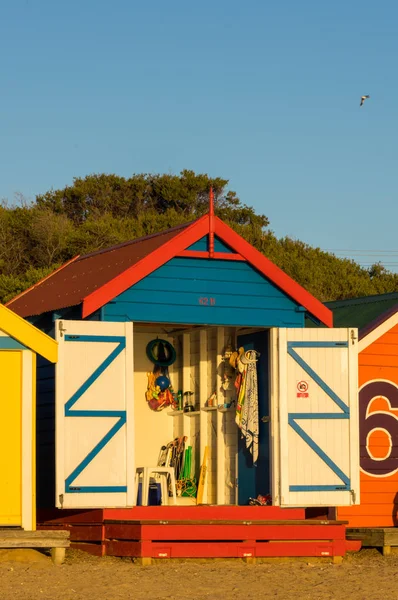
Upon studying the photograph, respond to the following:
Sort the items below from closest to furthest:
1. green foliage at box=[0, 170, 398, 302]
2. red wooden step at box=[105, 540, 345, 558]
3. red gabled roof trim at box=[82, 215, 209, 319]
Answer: red wooden step at box=[105, 540, 345, 558]
red gabled roof trim at box=[82, 215, 209, 319]
green foliage at box=[0, 170, 398, 302]

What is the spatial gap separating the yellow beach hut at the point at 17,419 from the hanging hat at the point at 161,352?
3373 millimetres

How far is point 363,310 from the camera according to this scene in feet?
52.5

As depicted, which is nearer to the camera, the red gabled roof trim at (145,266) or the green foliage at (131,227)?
the red gabled roof trim at (145,266)

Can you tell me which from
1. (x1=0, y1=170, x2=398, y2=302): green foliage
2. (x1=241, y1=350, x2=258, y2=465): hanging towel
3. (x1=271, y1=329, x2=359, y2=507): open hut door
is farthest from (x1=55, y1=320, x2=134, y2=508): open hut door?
(x1=0, y1=170, x2=398, y2=302): green foliage

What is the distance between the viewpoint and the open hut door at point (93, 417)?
12406 mm

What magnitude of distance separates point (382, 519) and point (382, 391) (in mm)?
1626

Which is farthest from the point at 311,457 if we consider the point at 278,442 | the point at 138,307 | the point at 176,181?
A: the point at 176,181

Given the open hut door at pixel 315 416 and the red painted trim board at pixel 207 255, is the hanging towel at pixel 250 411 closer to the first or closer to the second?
the open hut door at pixel 315 416

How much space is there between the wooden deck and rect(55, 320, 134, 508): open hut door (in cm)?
37

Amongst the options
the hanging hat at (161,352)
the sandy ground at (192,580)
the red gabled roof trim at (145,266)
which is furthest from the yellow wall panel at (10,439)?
the hanging hat at (161,352)

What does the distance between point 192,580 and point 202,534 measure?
1.23m

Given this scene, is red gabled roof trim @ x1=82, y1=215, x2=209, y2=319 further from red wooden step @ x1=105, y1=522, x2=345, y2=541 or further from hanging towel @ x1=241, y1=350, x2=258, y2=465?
red wooden step @ x1=105, y1=522, x2=345, y2=541

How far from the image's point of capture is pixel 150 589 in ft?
34.4

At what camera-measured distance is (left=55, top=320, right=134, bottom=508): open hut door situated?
40.7 ft
